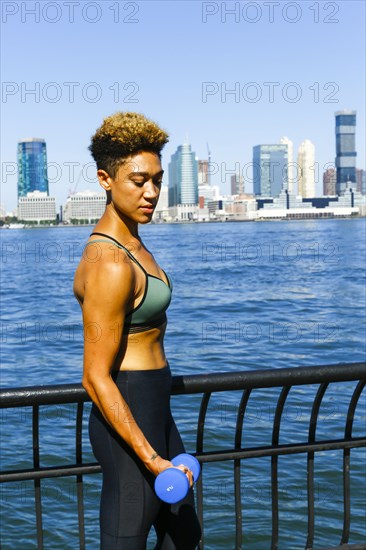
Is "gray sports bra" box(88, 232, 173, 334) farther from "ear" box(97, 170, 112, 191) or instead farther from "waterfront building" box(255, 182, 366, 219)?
"waterfront building" box(255, 182, 366, 219)

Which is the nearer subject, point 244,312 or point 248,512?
point 248,512

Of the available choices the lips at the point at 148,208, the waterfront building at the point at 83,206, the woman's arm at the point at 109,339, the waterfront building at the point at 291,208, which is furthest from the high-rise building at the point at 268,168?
the woman's arm at the point at 109,339

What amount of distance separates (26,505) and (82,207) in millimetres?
142032

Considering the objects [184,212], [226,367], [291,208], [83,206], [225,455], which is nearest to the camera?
[225,455]

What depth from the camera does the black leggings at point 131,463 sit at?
2.46 m

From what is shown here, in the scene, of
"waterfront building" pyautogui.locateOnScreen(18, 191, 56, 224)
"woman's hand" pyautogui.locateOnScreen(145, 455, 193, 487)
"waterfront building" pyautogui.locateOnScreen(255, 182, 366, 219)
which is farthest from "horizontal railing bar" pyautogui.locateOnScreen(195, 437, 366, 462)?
"waterfront building" pyautogui.locateOnScreen(255, 182, 366, 219)

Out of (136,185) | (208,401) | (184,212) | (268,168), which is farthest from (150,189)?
(268,168)

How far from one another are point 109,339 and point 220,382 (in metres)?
0.73

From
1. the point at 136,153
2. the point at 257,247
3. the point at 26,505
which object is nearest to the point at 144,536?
the point at 136,153

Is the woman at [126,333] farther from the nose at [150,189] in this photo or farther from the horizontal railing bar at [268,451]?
the horizontal railing bar at [268,451]

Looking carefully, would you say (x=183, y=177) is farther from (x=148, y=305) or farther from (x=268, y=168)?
(x=148, y=305)

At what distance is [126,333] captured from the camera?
2.40m

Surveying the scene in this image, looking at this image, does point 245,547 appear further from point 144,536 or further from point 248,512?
point 144,536

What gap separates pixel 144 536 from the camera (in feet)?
8.31
